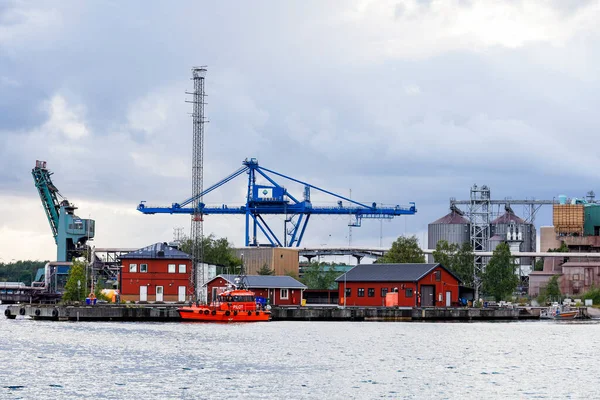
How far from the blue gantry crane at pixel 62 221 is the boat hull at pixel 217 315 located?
81.6 metres

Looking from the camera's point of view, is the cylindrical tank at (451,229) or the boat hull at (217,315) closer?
the boat hull at (217,315)

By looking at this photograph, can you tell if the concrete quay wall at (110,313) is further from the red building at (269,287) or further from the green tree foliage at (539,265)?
the green tree foliage at (539,265)

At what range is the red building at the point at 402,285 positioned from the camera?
11024 centimetres

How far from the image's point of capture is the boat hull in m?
94.3

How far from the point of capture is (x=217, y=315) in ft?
311

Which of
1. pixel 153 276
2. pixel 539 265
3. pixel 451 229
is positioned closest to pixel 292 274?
pixel 451 229

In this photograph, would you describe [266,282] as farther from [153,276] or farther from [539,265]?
[539,265]

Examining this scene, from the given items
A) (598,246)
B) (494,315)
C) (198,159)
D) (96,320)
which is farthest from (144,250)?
(598,246)

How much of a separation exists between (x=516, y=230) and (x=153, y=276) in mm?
87616

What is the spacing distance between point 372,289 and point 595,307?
107 feet

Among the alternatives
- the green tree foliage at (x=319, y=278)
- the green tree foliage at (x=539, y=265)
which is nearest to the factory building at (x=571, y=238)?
the green tree foliage at (x=539, y=265)

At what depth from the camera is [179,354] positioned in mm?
60031

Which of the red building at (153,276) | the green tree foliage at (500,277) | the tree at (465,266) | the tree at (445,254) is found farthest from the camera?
the tree at (445,254)

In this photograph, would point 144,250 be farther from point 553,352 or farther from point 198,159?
point 553,352
